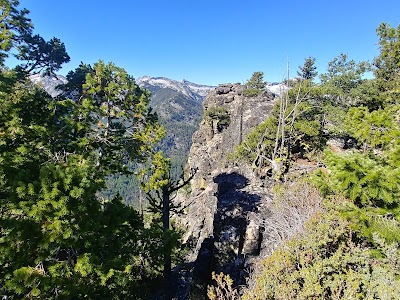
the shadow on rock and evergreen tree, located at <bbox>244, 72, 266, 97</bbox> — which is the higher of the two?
evergreen tree, located at <bbox>244, 72, 266, 97</bbox>

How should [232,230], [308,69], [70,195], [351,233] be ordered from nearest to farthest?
[70,195]
[351,233]
[232,230]
[308,69]

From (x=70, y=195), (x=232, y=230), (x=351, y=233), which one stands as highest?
(x=70, y=195)

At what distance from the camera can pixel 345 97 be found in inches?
943

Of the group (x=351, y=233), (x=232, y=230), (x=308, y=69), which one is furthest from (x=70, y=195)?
(x=308, y=69)

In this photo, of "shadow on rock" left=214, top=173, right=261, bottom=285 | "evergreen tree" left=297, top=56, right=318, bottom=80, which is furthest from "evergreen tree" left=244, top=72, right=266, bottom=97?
"shadow on rock" left=214, top=173, right=261, bottom=285

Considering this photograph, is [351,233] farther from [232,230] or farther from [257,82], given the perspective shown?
[257,82]

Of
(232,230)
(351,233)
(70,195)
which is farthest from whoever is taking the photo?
(232,230)

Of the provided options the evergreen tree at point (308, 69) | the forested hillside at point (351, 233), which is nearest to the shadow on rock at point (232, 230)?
the forested hillside at point (351, 233)

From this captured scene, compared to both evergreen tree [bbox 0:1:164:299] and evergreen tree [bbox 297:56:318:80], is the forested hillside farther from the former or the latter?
evergreen tree [bbox 297:56:318:80]

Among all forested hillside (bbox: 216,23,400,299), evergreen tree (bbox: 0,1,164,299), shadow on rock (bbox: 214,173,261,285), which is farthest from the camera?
shadow on rock (bbox: 214,173,261,285)

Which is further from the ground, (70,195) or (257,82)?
(257,82)

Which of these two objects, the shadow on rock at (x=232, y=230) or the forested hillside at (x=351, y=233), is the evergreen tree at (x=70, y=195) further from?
the forested hillside at (x=351, y=233)

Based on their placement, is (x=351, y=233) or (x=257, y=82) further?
(x=257, y=82)

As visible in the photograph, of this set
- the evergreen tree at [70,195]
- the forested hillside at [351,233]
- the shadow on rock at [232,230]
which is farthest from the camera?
the shadow on rock at [232,230]
